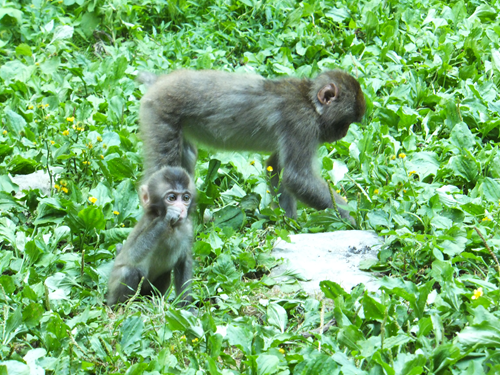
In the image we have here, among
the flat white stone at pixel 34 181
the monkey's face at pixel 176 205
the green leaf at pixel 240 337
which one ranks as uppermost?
the monkey's face at pixel 176 205

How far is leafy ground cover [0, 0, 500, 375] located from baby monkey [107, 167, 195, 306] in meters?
0.20

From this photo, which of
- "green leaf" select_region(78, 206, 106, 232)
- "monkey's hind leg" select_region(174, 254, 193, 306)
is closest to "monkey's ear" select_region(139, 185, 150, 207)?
"monkey's hind leg" select_region(174, 254, 193, 306)

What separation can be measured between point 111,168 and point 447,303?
11.7 ft

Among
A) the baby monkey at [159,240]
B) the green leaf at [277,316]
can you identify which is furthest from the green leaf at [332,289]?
the baby monkey at [159,240]

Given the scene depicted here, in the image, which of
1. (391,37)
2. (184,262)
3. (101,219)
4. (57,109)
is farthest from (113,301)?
(391,37)

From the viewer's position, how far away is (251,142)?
6719 mm

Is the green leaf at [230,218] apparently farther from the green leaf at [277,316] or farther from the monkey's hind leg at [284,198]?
the green leaf at [277,316]

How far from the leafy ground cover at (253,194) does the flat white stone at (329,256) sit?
126mm

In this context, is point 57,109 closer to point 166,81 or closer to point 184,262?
point 166,81

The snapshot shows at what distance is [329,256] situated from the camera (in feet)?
17.8

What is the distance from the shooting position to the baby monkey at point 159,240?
15.3 feet

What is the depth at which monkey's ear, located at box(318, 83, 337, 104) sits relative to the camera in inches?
253

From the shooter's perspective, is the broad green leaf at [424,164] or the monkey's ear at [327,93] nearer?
the broad green leaf at [424,164]

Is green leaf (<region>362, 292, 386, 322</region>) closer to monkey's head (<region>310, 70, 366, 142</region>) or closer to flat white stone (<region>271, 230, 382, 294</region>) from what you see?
flat white stone (<region>271, 230, 382, 294</region>)
